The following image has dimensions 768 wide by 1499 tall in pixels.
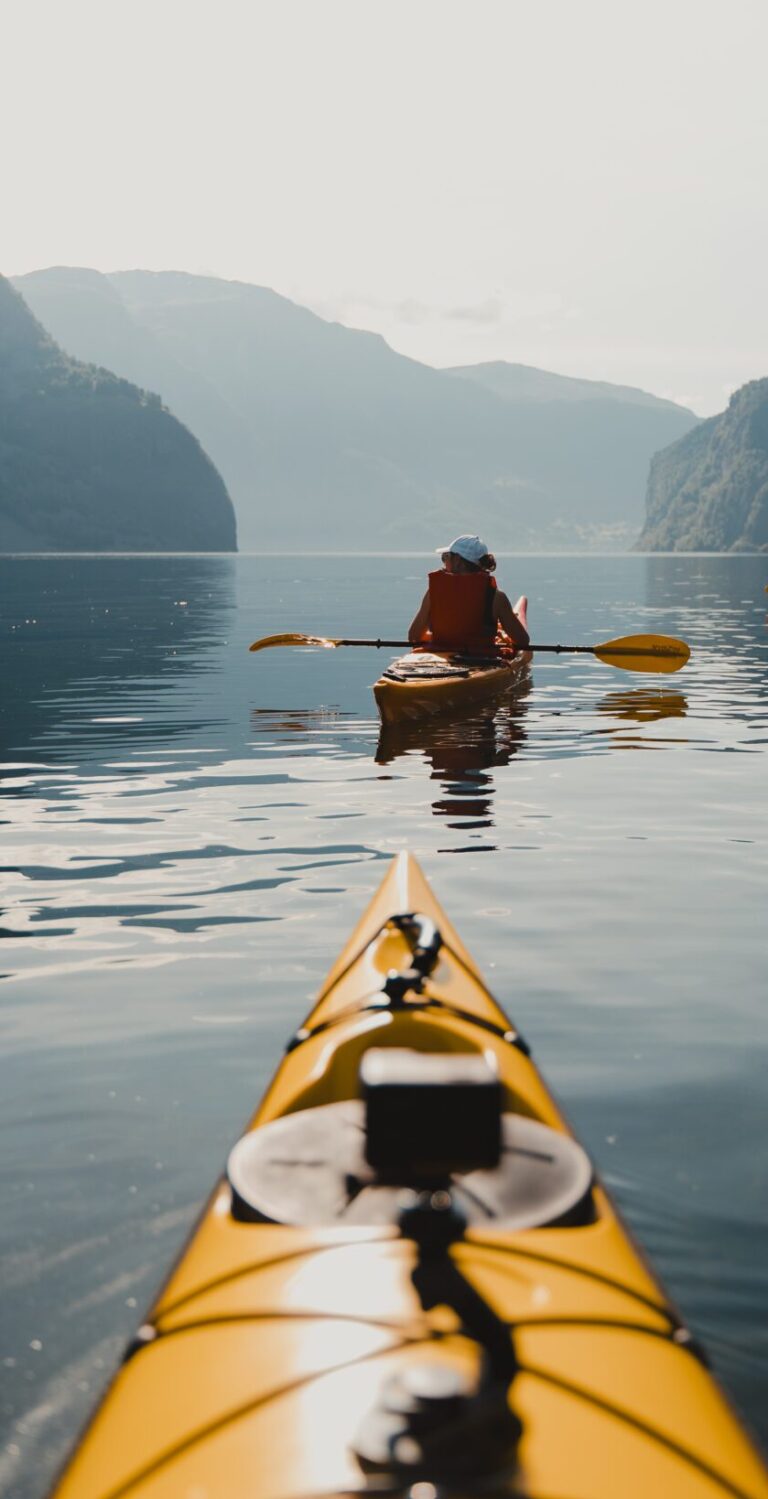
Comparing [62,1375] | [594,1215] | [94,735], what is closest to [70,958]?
[62,1375]

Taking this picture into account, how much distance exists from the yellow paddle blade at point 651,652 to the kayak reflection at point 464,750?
1485mm

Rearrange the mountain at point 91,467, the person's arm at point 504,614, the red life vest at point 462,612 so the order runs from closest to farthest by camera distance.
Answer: the red life vest at point 462,612
the person's arm at point 504,614
the mountain at point 91,467

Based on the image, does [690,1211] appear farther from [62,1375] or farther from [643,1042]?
[62,1375]

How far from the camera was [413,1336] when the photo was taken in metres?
2.33

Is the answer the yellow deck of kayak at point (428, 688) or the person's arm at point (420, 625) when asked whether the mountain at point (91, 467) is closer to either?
the person's arm at point (420, 625)

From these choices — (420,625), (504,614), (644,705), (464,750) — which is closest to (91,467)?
(644,705)

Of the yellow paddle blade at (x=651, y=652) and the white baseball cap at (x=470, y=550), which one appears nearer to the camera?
the white baseball cap at (x=470, y=550)

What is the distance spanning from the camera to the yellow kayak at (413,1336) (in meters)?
2.06

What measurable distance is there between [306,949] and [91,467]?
507 feet

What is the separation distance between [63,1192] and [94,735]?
35.7ft

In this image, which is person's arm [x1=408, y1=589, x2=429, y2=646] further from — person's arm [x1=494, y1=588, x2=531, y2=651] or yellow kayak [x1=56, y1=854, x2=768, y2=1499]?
yellow kayak [x1=56, y1=854, x2=768, y2=1499]

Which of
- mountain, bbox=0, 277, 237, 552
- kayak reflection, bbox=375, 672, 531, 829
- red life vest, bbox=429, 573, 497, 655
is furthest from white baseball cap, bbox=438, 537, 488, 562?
mountain, bbox=0, 277, 237, 552

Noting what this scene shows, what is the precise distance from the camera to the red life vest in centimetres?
1457

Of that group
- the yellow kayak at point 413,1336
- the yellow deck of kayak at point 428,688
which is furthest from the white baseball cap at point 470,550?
the yellow kayak at point 413,1336
